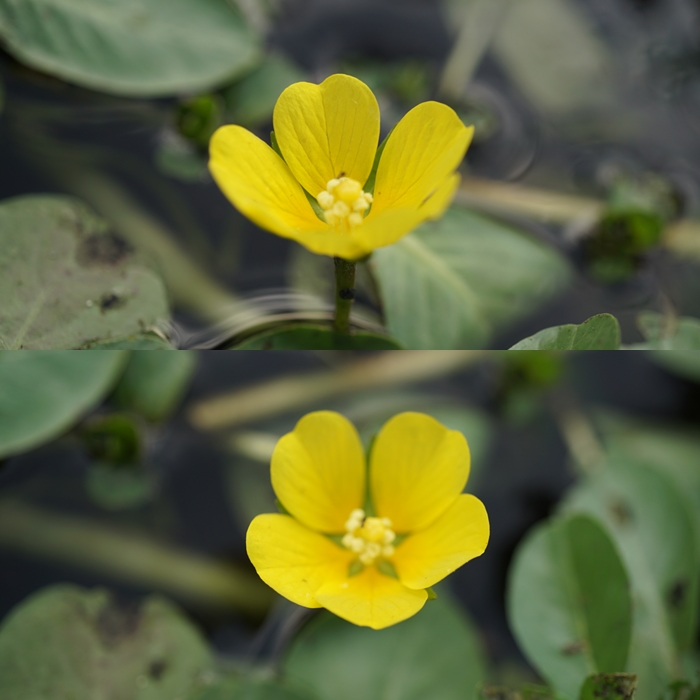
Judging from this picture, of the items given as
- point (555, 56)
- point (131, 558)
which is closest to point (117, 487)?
point (131, 558)

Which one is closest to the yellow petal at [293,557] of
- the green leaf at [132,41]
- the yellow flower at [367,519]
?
the yellow flower at [367,519]

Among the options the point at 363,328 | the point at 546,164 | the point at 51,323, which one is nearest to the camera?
the point at 51,323

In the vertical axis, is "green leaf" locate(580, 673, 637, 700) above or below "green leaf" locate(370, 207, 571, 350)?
below

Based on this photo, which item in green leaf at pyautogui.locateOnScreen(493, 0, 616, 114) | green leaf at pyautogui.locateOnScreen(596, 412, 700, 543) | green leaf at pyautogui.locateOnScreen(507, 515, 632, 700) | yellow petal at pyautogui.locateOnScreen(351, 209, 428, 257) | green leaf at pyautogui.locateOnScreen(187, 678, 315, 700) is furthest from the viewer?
green leaf at pyautogui.locateOnScreen(493, 0, 616, 114)

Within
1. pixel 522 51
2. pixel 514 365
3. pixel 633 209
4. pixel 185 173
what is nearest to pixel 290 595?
pixel 514 365

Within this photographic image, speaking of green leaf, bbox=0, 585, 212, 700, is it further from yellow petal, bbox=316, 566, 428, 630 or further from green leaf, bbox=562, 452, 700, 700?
green leaf, bbox=562, 452, 700, 700

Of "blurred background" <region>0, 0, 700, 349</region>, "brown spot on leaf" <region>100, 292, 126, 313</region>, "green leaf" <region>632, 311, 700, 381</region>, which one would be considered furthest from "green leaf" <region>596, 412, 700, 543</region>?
"brown spot on leaf" <region>100, 292, 126, 313</region>

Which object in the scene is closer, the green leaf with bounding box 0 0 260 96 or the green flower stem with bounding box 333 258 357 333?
the green flower stem with bounding box 333 258 357 333

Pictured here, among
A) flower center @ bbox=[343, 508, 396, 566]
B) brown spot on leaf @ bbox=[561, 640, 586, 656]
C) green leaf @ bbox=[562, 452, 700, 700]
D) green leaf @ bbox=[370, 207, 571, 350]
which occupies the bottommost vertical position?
brown spot on leaf @ bbox=[561, 640, 586, 656]

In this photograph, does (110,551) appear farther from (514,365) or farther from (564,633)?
(514,365)
